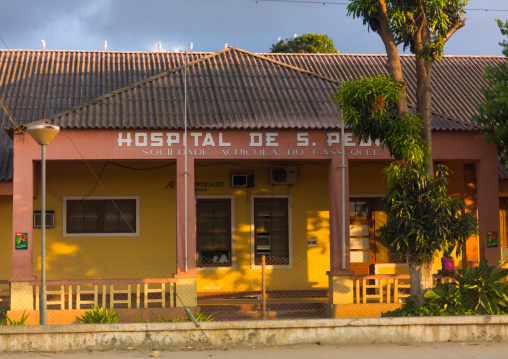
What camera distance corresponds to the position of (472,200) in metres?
16.1

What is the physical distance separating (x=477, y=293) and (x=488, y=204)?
2797mm

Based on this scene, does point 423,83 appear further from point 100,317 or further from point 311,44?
point 311,44

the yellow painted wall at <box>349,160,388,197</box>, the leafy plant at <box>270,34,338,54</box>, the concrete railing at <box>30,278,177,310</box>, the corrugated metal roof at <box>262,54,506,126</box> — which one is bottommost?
the concrete railing at <box>30,278,177,310</box>

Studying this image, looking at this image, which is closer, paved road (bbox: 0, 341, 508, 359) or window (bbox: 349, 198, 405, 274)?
paved road (bbox: 0, 341, 508, 359)

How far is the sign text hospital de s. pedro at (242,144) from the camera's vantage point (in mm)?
12711

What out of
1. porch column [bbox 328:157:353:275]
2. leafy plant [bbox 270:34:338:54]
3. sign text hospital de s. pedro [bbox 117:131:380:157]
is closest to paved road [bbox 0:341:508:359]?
porch column [bbox 328:157:353:275]

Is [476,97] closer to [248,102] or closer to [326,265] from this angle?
[326,265]

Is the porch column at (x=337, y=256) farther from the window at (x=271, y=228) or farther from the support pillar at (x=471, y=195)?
the support pillar at (x=471, y=195)

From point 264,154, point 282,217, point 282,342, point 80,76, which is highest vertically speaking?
point 80,76

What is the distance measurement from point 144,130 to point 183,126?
74cm

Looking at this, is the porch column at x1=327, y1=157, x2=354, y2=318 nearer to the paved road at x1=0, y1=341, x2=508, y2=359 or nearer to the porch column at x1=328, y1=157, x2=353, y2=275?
the porch column at x1=328, y1=157, x2=353, y2=275

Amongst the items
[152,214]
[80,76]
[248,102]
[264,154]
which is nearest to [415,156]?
[264,154]

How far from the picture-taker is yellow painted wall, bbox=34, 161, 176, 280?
15133 millimetres

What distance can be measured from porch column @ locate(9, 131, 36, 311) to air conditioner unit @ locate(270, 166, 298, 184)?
558 cm
